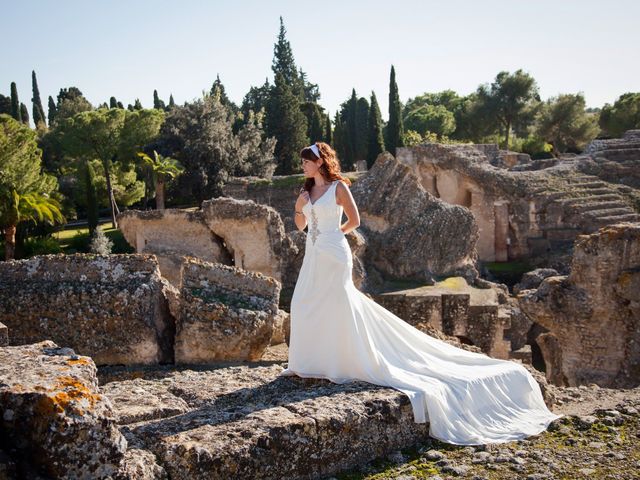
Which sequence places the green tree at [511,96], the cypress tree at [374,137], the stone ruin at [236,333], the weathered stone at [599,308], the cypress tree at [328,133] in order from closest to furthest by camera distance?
the stone ruin at [236,333] < the weathered stone at [599,308] < the cypress tree at [374,137] < the cypress tree at [328,133] < the green tree at [511,96]

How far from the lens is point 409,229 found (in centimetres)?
1334

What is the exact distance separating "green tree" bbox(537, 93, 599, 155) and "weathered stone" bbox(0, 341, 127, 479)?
45.1 meters

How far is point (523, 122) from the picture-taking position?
48.0m

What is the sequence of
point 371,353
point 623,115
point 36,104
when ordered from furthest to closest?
point 36,104 < point 623,115 < point 371,353

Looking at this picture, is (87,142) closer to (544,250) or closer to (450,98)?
(544,250)

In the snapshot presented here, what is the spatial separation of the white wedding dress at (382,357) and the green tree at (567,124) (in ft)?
140

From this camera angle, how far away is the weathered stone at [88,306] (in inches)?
223

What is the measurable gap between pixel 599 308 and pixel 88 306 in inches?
267

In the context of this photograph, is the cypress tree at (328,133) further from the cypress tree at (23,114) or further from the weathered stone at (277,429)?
the weathered stone at (277,429)

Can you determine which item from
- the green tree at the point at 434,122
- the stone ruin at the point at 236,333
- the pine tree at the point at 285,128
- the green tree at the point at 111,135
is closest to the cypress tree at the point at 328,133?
the pine tree at the point at 285,128

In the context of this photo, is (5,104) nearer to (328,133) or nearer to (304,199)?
(328,133)

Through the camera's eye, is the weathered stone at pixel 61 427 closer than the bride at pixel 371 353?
Yes

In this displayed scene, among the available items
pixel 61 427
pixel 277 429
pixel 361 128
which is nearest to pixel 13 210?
pixel 277 429

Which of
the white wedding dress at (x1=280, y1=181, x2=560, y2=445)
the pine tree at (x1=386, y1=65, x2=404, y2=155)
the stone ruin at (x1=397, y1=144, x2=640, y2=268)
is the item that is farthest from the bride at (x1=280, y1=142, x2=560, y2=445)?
the pine tree at (x1=386, y1=65, x2=404, y2=155)
